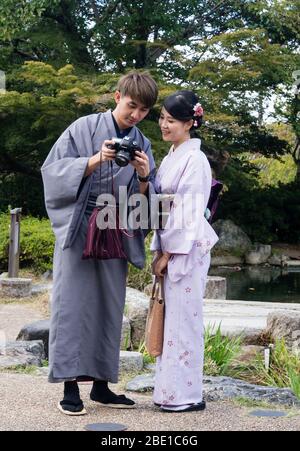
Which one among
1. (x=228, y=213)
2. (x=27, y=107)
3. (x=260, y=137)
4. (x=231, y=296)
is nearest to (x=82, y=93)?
(x=27, y=107)

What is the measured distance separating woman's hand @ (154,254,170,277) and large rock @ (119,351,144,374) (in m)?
1.46

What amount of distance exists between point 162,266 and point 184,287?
6.3 inches

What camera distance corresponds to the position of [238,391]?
13.8 feet

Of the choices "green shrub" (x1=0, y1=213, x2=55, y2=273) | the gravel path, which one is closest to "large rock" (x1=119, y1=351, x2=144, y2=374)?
the gravel path

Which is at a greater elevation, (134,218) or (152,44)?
(152,44)

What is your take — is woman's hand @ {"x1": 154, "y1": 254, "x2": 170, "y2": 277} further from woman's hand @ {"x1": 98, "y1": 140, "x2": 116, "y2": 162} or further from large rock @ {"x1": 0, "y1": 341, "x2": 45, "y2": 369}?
large rock @ {"x1": 0, "y1": 341, "x2": 45, "y2": 369}

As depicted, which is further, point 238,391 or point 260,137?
point 260,137

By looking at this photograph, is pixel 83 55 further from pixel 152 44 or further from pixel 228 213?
pixel 228 213

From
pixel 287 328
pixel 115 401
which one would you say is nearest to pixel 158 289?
pixel 115 401

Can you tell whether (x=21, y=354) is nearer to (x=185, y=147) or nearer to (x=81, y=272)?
(x=81, y=272)

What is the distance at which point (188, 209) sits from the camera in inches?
151

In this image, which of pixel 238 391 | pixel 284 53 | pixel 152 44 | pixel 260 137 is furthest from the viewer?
pixel 260 137

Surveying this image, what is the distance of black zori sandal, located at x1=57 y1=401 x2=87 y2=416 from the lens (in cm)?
357
